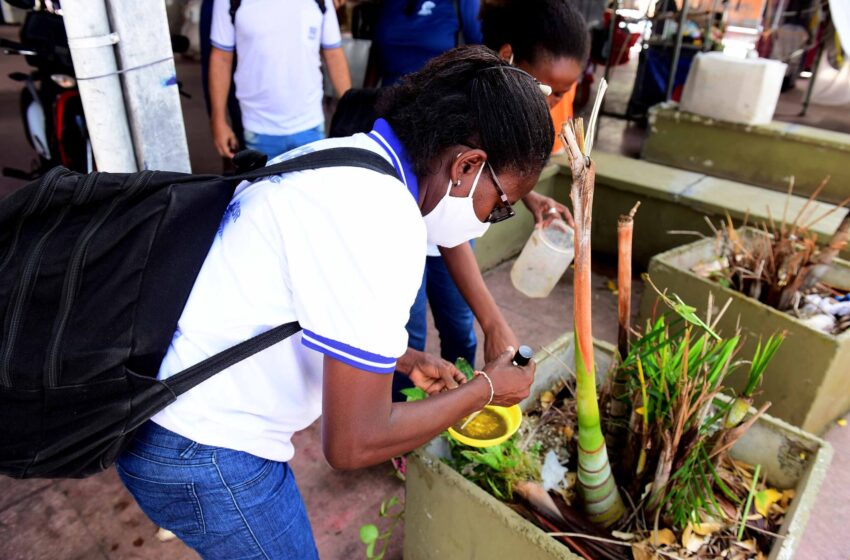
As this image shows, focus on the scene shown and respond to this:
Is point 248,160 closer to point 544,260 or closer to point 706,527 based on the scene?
point 544,260

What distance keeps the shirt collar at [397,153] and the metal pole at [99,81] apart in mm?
935

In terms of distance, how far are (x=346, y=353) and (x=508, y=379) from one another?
19.5 inches

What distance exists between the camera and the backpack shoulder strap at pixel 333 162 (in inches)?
39.8

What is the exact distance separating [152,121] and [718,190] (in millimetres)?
3422

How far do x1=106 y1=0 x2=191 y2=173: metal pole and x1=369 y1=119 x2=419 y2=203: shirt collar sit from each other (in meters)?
0.93

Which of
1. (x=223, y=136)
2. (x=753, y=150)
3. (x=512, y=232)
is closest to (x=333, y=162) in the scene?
(x=223, y=136)

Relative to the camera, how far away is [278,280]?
39.7 inches

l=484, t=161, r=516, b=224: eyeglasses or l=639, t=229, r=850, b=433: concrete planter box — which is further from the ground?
l=484, t=161, r=516, b=224: eyeglasses

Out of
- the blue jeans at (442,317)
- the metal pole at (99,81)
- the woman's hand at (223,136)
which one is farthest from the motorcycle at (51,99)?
the blue jeans at (442,317)

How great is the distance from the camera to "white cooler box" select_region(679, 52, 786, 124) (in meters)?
4.31

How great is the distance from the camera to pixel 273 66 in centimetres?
279

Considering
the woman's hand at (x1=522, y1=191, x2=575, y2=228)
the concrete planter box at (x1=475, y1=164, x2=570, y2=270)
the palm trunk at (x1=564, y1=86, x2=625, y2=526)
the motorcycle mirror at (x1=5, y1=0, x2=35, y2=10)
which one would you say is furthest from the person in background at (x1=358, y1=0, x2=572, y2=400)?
the motorcycle mirror at (x1=5, y1=0, x2=35, y2=10)

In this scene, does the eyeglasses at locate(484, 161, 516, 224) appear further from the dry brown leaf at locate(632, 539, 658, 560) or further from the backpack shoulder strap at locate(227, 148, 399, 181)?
the dry brown leaf at locate(632, 539, 658, 560)

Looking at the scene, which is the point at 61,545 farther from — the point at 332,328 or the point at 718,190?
the point at 718,190
